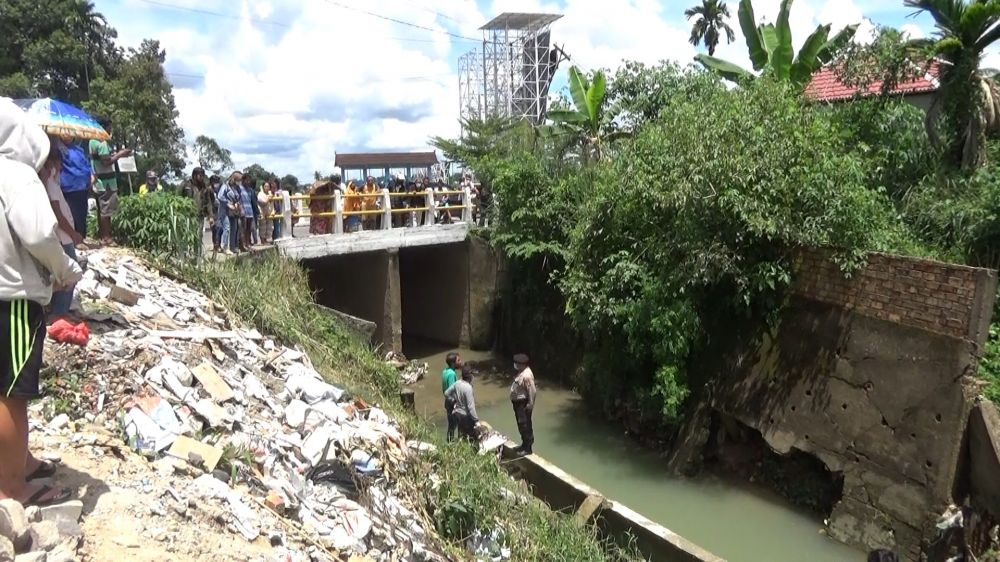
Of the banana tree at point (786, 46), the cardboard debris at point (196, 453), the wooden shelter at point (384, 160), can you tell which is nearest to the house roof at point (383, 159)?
the wooden shelter at point (384, 160)

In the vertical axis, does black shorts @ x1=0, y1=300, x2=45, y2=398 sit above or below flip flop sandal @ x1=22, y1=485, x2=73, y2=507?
above

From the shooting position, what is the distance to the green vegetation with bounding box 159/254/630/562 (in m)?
5.86

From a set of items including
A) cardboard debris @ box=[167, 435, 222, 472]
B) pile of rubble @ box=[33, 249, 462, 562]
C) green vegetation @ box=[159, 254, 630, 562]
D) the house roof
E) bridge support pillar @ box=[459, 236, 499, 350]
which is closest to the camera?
pile of rubble @ box=[33, 249, 462, 562]

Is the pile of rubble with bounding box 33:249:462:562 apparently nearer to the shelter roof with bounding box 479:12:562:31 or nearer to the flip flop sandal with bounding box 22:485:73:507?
the flip flop sandal with bounding box 22:485:73:507

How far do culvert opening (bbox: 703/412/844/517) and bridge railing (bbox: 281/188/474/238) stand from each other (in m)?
9.09

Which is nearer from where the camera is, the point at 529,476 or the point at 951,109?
the point at 529,476

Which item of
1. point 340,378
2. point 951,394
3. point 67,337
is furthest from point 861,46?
point 67,337

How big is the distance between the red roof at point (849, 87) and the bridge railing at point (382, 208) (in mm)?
8911

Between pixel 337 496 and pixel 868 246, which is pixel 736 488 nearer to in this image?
pixel 868 246

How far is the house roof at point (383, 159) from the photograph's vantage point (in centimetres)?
4781

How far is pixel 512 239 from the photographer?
15.4 m

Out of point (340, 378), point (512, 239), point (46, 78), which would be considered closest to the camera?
point (340, 378)

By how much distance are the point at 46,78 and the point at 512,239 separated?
22.8 meters

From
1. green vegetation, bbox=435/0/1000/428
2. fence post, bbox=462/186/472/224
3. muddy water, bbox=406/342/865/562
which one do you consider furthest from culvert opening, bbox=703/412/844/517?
fence post, bbox=462/186/472/224
